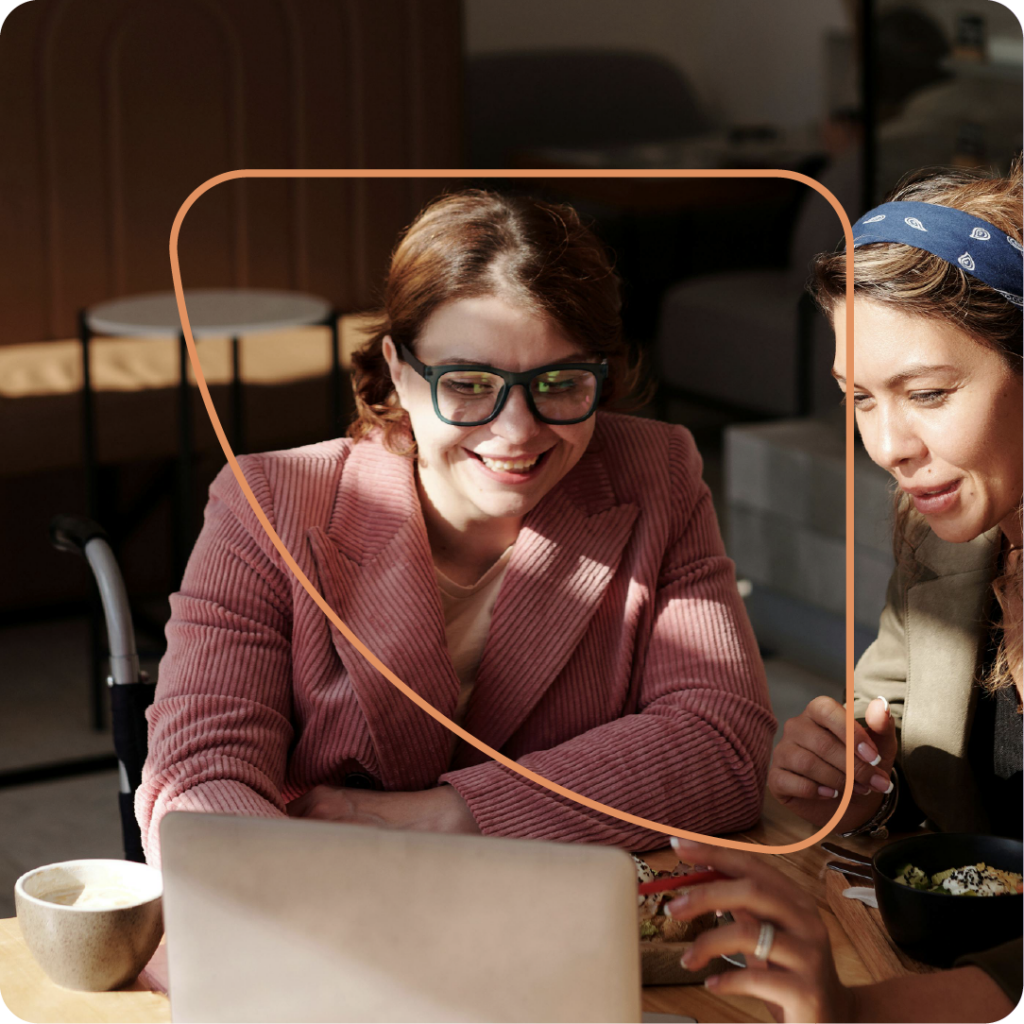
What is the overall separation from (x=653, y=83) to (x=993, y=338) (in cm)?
205

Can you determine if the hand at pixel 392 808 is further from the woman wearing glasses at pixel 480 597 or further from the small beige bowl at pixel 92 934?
the small beige bowl at pixel 92 934

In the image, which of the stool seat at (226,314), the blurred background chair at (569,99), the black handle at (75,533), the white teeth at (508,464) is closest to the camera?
the white teeth at (508,464)

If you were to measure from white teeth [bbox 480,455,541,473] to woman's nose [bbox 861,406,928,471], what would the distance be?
0.20m

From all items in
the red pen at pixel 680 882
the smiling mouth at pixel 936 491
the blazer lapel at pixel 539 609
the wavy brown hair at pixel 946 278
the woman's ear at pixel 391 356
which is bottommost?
the red pen at pixel 680 882

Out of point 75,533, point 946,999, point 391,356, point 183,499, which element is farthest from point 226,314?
point 946,999

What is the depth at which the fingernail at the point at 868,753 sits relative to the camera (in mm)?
716

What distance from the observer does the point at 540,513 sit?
32.0 inches

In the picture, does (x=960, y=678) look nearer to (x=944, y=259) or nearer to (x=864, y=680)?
(x=864, y=680)

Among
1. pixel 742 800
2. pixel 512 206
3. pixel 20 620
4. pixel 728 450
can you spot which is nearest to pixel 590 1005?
pixel 742 800

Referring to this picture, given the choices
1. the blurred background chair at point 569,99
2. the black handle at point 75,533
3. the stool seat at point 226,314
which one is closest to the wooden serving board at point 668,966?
the black handle at point 75,533

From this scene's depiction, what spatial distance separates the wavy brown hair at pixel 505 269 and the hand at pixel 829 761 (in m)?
0.23

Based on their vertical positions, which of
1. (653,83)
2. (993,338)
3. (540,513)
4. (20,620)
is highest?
(653,83)

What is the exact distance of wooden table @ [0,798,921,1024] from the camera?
2.06ft

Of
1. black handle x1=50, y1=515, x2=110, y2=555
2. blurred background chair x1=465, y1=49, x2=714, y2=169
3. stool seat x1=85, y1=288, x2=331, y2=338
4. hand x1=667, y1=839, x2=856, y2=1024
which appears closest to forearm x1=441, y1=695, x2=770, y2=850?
hand x1=667, y1=839, x2=856, y2=1024
